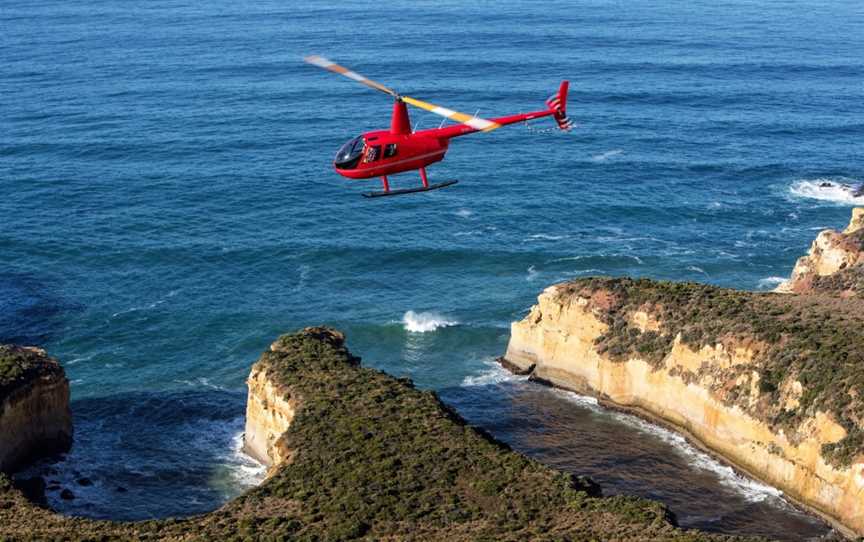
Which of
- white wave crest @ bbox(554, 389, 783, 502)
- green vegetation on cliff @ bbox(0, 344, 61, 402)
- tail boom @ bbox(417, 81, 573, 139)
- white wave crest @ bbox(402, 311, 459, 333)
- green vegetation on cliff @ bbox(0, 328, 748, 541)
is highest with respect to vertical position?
tail boom @ bbox(417, 81, 573, 139)

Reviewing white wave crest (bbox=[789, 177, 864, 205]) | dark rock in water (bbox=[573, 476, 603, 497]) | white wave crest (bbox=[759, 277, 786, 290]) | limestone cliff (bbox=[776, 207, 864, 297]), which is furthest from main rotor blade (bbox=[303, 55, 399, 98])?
white wave crest (bbox=[789, 177, 864, 205])

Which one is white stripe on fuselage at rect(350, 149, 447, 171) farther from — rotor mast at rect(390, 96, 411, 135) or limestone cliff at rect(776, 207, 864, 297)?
limestone cliff at rect(776, 207, 864, 297)

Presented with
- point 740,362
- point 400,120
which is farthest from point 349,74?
point 740,362

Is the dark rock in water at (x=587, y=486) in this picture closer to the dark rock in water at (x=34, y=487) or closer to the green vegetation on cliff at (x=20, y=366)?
the dark rock in water at (x=34, y=487)

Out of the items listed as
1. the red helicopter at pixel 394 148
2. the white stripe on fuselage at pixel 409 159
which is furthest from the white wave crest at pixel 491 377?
the white stripe on fuselage at pixel 409 159

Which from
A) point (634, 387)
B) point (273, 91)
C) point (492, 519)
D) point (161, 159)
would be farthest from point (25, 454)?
point (273, 91)

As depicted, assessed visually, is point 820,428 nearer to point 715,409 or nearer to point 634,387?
point 715,409

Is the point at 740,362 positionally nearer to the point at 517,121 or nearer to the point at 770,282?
the point at 517,121
